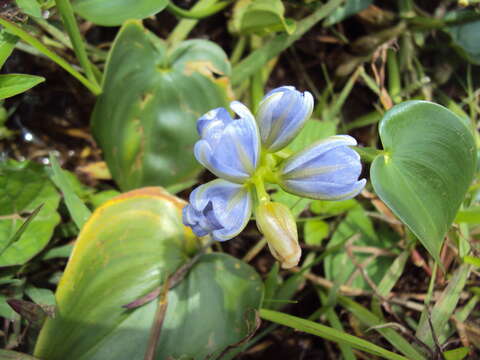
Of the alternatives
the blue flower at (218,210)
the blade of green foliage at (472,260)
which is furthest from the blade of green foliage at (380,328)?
the blue flower at (218,210)

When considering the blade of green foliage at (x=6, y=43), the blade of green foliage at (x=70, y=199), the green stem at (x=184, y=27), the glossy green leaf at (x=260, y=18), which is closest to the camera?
the blade of green foliage at (x=6, y=43)

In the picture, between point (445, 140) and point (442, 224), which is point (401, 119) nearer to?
point (445, 140)

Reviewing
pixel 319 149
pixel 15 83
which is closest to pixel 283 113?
pixel 319 149

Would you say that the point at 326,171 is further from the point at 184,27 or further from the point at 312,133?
the point at 184,27

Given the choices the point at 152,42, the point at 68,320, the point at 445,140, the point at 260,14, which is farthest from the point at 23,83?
the point at 445,140

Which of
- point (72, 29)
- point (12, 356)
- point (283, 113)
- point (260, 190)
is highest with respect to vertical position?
point (72, 29)

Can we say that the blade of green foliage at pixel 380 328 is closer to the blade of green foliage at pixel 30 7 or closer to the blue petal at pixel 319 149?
the blue petal at pixel 319 149
